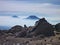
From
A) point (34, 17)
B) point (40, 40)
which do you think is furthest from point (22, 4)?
→ point (40, 40)

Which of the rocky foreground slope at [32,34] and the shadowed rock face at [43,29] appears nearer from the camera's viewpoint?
the rocky foreground slope at [32,34]

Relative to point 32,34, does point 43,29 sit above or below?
above

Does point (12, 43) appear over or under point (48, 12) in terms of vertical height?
under

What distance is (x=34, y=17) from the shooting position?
502 cm

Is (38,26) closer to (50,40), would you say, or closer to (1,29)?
(50,40)

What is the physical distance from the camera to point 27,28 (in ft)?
16.3

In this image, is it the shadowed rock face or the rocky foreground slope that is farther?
the shadowed rock face

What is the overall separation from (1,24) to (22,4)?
0.81m

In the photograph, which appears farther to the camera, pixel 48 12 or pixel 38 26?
pixel 48 12

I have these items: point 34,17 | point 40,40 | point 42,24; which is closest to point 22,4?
point 34,17

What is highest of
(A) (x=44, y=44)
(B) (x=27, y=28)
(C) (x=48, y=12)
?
(C) (x=48, y=12)

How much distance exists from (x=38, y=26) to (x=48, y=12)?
602mm

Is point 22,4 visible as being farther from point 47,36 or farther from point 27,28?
point 47,36

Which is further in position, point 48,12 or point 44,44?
point 48,12
